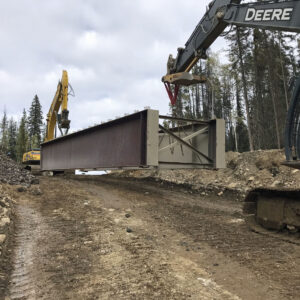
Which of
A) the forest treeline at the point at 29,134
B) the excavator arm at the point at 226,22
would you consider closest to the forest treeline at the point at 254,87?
the excavator arm at the point at 226,22

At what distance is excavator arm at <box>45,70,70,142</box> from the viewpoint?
1359 centimetres

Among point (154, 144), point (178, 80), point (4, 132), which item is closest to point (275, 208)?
point (154, 144)

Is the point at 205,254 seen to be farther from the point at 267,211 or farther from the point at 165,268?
the point at 267,211

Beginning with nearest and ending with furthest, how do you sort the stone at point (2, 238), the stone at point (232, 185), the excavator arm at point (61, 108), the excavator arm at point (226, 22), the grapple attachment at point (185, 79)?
the stone at point (2, 238)
the excavator arm at point (226, 22)
the grapple attachment at point (185, 79)
the stone at point (232, 185)
the excavator arm at point (61, 108)

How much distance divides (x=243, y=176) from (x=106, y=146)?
6.90 m

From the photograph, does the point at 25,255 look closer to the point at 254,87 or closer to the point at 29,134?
the point at 254,87

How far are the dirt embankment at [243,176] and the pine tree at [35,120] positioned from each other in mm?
55704

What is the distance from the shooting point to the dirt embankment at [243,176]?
11656 mm

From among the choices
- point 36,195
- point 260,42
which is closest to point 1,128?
point 260,42

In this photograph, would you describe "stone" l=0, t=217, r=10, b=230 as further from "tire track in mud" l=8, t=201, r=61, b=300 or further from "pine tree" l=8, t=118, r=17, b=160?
"pine tree" l=8, t=118, r=17, b=160

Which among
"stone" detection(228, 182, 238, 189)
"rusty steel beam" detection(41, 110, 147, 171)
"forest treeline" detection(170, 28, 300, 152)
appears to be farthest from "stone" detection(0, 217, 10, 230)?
"forest treeline" detection(170, 28, 300, 152)

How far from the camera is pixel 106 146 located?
886cm

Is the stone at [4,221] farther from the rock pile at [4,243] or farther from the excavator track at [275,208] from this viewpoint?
the excavator track at [275,208]

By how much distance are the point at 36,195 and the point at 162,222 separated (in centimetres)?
434
